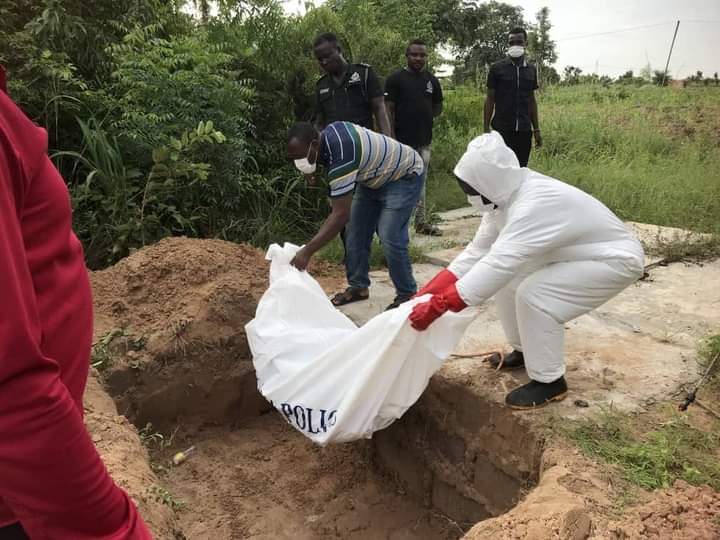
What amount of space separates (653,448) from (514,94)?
170 inches

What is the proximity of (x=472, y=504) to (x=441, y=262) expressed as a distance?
99.8 inches

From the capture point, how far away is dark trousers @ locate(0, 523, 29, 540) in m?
0.88

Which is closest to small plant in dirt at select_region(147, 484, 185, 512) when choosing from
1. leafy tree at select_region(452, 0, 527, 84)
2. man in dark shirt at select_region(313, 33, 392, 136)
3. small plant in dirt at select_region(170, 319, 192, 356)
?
small plant in dirt at select_region(170, 319, 192, 356)

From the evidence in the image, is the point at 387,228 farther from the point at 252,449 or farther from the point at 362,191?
the point at 252,449

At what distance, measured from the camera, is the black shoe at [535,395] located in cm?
280

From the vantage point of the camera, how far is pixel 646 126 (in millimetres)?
10602

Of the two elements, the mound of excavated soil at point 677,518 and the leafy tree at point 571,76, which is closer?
the mound of excavated soil at point 677,518

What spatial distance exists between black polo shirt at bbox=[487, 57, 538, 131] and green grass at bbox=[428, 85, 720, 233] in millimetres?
1349

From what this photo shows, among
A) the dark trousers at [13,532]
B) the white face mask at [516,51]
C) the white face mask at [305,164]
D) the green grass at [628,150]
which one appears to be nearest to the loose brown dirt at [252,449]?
the white face mask at [305,164]

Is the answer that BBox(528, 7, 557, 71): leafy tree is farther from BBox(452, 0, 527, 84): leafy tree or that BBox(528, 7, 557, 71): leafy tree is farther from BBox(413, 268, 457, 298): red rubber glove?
BBox(413, 268, 457, 298): red rubber glove

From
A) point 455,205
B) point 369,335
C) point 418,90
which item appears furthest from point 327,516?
point 455,205

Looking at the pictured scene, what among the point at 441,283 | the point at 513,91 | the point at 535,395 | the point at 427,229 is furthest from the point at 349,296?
the point at 513,91

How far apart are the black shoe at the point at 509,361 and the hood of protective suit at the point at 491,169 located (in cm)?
92

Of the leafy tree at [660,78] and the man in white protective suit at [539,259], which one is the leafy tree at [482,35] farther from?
the man in white protective suit at [539,259]
